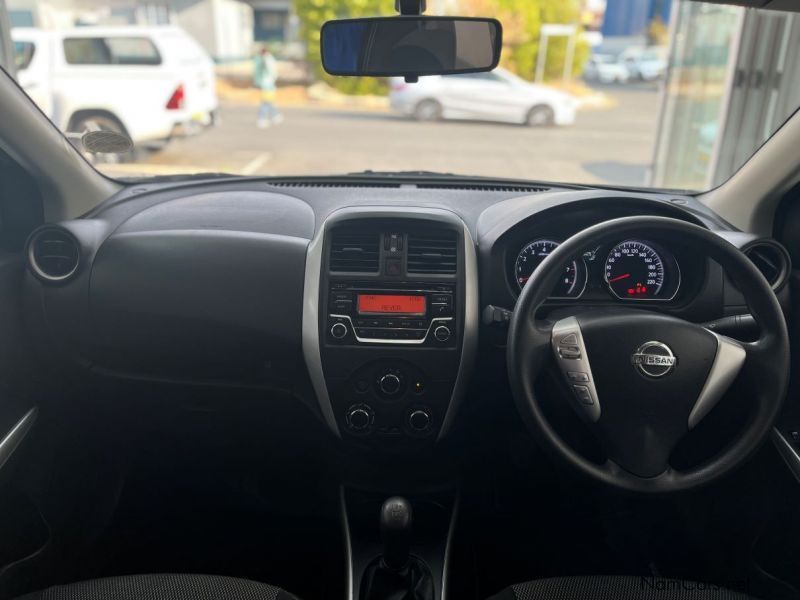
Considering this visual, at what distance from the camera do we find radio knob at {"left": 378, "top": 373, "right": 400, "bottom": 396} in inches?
85.2

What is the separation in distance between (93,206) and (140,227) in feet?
0.80

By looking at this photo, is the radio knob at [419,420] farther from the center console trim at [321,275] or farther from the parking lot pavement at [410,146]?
the parking lot pavement at [410,146]

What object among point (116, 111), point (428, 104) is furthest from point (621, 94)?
point (116, 111)

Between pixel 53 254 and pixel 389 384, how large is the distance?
1140 millimetres

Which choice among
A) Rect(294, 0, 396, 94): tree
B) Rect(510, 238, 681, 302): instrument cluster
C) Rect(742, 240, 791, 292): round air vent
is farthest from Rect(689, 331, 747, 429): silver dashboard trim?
Rect(294, 0, 396, 94): tree

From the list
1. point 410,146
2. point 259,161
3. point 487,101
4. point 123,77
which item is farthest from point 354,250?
point 487,101

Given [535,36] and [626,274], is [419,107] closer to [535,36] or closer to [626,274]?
[535,36]

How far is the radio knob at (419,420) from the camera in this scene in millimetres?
2209

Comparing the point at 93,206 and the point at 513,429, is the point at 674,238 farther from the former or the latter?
the point at 93,206

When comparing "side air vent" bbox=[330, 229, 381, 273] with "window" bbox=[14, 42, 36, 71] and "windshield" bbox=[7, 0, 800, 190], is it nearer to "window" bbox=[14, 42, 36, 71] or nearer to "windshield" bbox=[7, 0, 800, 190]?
"windshield" bbox=[7, 0, 800, 190]

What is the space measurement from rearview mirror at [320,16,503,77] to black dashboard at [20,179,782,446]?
1.41 ft

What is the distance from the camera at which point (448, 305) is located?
211 cm

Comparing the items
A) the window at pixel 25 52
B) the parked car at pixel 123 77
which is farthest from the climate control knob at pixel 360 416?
the window at pixel 25 52

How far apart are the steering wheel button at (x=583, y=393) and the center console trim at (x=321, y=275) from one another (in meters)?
0.47
